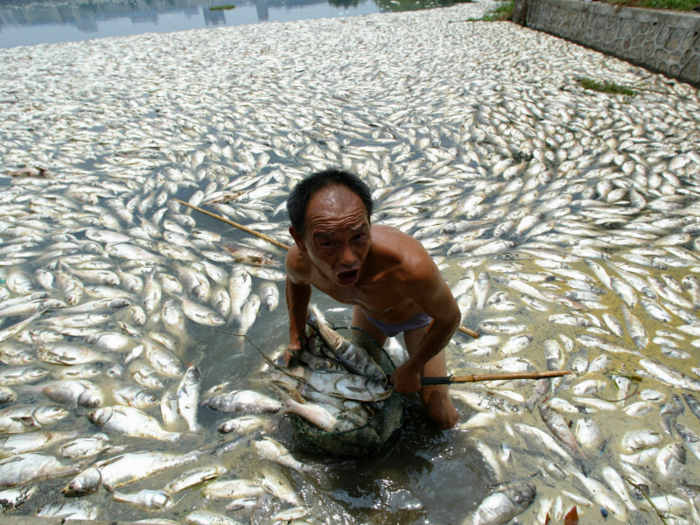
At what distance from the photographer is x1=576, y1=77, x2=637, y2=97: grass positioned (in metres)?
7.33

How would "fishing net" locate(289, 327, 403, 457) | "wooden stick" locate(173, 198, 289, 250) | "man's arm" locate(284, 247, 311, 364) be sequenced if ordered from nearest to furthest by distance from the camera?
1. "fishing net" locate(289, 327, 403, 457)
2. "man's arm" locate(284, 247, 311, 364)
3. "wooden stick" locate(173, 198, 289, 250)

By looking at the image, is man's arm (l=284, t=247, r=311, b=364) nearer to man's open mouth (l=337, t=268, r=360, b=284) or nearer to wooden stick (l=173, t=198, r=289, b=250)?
man's open mouth (l=337, t=268, r=360, b=284)

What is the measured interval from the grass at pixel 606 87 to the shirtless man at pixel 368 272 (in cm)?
765

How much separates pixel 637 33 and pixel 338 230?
36.4ft

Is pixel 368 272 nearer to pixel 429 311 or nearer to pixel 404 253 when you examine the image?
pixel 404 253

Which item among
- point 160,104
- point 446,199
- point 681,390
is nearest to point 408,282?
point 681,390

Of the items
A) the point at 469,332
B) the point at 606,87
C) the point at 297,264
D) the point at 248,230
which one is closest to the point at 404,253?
the point at 297,264

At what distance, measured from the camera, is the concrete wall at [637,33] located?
7535mm

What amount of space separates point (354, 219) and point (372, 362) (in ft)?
3.30

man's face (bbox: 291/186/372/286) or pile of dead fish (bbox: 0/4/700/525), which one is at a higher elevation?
man's face (bbox: 291/186/372/286)

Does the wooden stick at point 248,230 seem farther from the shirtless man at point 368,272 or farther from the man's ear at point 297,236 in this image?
the man's ear at point 297,236

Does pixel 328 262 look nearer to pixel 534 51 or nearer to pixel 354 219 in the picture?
pixel 354 219

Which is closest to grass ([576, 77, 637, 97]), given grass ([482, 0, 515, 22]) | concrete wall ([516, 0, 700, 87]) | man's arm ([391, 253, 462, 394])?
concrete wall ([516, 0, 700, 87])

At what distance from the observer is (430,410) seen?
7.27 feet
